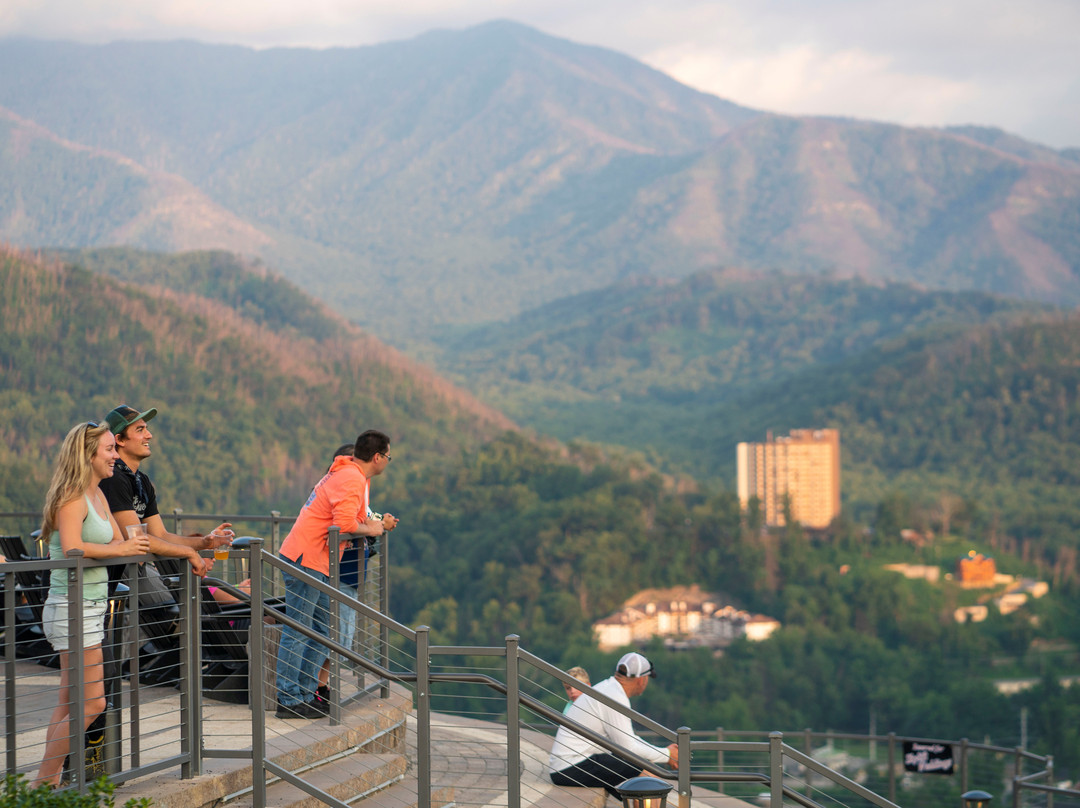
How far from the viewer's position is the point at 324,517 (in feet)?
20.1

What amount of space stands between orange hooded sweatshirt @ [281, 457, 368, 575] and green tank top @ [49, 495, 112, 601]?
60.9 inches

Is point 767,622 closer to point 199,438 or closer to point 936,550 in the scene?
point 936,550

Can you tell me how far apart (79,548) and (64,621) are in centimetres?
34

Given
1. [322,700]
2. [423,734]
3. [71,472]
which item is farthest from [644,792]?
[71,472]

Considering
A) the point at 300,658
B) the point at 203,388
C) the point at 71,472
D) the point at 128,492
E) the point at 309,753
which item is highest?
the point at 203,388

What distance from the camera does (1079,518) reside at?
354 feet

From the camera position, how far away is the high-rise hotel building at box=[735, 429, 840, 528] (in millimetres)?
128875

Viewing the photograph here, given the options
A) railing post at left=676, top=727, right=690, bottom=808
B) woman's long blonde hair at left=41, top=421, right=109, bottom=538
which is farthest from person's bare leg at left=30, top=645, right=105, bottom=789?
→ railing post at left=676, top=727, right=690, bottom=808

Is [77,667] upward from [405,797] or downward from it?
upward

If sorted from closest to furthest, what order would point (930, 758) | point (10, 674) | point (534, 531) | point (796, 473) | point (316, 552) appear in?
point (10, 674), point (316, 552), point (930, 758), point (534, 531), point (796, 473)

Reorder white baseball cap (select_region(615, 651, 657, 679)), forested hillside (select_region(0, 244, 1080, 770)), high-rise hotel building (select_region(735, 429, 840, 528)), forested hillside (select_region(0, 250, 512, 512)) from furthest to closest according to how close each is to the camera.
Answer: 1. high-rise hotel building (select_region(735, 429, 840, 528))
2. forested hillside (select_region(0, 250, 512, 512))
3. forested hillside (select_region(0, 244, 1080, 770))
4. white baseball cap (select_region(615, 651, 657, 679))

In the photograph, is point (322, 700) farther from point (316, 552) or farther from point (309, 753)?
point (316, 552)

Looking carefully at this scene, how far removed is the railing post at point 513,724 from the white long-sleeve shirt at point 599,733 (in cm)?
94

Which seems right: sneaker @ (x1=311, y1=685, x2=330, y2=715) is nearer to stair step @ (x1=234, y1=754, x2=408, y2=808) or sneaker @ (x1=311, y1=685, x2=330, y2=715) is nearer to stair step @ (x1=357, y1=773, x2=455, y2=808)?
stair step @ (x1=234, y1=754, x2=408, y2=808)
